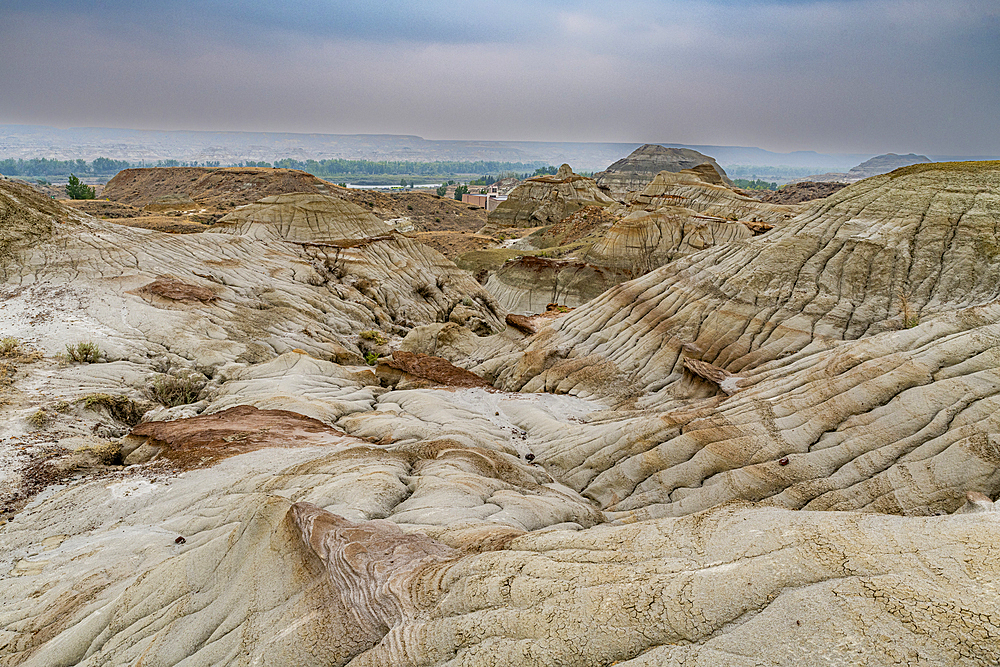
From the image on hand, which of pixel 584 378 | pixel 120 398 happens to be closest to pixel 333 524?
pixel 120 398

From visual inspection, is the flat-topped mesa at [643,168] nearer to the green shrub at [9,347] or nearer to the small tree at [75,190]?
the small tree at [75,190]

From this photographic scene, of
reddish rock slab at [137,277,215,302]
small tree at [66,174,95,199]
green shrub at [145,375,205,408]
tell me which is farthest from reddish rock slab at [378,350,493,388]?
small tree at [66,174,95,199]

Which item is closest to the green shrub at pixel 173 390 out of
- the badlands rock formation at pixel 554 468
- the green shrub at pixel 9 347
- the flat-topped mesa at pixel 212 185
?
the badlands rock formation at pixel 554 468

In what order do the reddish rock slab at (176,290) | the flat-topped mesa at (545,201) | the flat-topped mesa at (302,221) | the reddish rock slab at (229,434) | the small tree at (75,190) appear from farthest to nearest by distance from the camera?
the small tree at (75,190) < the flat-topped mesa at (545,201) < the flat-topped mesa at (302,221) < the reddish rock slab at (176,290) < the reddish rock slab at (229,434)

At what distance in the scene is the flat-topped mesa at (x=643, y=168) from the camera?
12344 cm

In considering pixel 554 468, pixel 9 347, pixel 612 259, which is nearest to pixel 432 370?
pixel 554 468

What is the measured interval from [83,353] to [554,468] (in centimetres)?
1705

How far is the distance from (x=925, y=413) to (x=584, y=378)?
12.1 meters

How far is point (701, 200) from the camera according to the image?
73.1m

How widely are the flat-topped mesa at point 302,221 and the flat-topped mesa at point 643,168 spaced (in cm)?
8622

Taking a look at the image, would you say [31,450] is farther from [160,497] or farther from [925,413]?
[925,413]

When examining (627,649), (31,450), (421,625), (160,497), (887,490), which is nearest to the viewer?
(627,649)

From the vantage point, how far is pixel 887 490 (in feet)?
32.1

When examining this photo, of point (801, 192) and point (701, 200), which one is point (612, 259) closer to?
point (701, 200)
